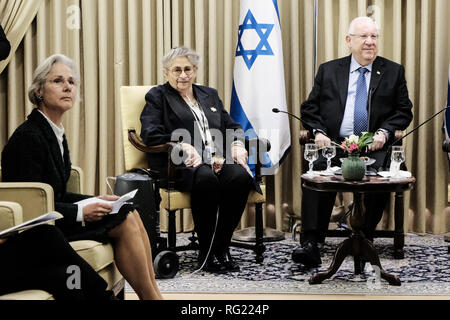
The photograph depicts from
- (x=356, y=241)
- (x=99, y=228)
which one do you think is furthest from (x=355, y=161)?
(x=99, y=228)

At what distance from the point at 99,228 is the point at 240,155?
4.39 feet

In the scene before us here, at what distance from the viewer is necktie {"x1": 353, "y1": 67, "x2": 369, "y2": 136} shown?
3.76m

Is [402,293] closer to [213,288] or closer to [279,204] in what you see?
[213,288]

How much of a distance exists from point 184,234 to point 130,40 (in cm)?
141

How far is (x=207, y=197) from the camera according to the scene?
10.5ft

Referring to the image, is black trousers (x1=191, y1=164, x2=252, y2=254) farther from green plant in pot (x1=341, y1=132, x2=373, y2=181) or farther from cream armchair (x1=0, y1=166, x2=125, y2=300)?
cream armchair (x1=0, y1=166, x2=125, y2=300)

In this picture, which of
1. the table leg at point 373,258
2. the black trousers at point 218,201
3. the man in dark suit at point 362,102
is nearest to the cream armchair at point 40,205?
the black trousers at point 218,201

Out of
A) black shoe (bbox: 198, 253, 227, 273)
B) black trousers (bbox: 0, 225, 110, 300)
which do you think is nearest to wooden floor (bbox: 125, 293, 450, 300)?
black shoe (bbox: 198, 253, 227, 273)

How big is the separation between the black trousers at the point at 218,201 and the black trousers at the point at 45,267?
4.43ft

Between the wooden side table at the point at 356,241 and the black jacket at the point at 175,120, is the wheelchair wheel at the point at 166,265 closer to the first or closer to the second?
the black jacket at the point at 175,120

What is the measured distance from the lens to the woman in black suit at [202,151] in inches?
128

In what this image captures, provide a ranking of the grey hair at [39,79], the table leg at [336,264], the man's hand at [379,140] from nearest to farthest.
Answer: the grey hair at [39,79] < the table leg at [336,264] < the man's hand at [379,140]

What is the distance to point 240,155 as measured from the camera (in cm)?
343
